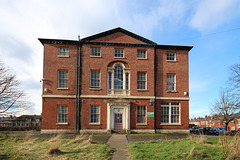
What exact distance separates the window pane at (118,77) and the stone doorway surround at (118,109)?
1645 mm

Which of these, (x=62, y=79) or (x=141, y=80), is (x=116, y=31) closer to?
(x=141, y=80)

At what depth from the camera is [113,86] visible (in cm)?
2147

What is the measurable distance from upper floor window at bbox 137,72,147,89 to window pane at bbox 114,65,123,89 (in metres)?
1.97

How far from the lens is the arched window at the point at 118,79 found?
70.4ft

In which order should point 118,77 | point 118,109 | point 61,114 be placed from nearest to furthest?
point 61,114 → point 118,109 → point 118,77

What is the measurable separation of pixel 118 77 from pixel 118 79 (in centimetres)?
23

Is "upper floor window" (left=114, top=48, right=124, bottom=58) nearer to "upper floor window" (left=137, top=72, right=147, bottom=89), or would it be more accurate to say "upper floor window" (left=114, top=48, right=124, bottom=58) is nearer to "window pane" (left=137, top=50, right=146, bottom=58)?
"window pane" (left=137, top=50, right=146, bottom=58)

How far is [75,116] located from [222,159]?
1553 centimetres

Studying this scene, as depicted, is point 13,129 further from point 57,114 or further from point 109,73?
point 109,73

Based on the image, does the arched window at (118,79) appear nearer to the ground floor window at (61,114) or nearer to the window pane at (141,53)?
the window pane at (141,53)

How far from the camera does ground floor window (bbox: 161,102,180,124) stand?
72.6 feet

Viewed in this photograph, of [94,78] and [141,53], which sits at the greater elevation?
[141,53]

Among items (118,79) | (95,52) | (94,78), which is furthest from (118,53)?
(94,78)

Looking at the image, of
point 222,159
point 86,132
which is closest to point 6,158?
point 222,159
